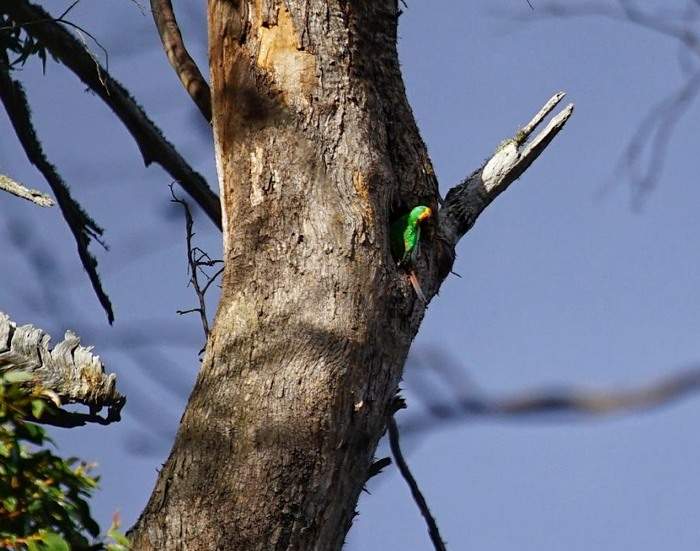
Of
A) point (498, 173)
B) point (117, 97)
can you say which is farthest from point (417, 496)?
point (117, 97)

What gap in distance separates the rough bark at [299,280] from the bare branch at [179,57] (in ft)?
0.91

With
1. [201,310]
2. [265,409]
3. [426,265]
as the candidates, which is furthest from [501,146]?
[265,409]

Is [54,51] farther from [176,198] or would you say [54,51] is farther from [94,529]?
[94,529]

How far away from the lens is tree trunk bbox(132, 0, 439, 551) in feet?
8.32

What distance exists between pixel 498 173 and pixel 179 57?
1242 millimetres

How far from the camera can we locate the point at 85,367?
9.20 feet

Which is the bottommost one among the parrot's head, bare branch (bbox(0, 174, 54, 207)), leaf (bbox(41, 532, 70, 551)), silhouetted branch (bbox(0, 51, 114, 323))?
leaf (bbox(41, 532, 70, 551))

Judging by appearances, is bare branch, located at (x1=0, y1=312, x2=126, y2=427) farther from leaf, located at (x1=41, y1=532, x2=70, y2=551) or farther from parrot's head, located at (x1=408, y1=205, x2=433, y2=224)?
parrot's head, located at (x1=408, y1=205, x2=433, y2=224)

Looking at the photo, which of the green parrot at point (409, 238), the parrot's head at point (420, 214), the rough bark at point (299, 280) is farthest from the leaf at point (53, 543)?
the parrot's head at point (420, 214)

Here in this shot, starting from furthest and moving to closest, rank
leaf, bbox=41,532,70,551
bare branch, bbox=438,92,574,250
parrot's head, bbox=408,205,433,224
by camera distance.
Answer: bare branch, bbox=438,92,574,250
parrot's head, bbox=408,205,433,224
leaf, bbox=41,532,70,551

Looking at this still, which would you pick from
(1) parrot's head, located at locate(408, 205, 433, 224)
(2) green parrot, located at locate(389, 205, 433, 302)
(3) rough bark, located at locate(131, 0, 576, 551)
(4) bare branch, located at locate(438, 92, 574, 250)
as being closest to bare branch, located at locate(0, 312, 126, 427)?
(3) rough bark, located at locate(131, 0, 576, 551)

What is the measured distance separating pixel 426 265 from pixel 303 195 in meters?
0.50

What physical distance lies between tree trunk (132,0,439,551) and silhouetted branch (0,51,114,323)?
844 mm

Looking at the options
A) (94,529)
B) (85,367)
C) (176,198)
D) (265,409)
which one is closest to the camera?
(94,529)
